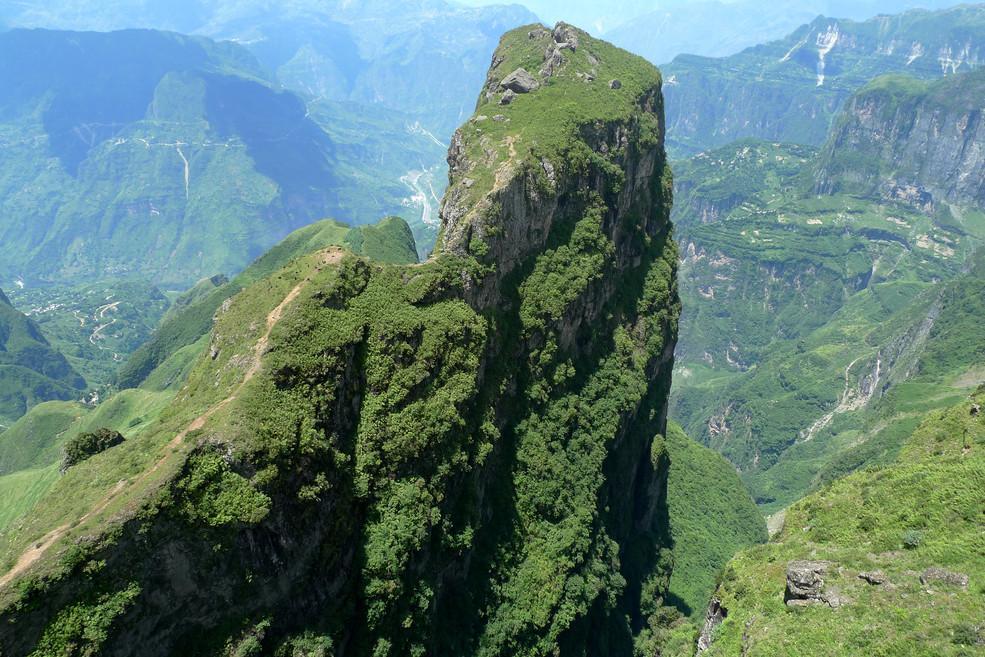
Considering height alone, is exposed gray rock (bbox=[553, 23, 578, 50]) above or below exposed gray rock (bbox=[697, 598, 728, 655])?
above

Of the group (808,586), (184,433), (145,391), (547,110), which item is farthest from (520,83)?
(145,391)

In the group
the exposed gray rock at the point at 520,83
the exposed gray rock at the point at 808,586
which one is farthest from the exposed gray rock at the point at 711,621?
the exposed gray rock at the point at 520,83

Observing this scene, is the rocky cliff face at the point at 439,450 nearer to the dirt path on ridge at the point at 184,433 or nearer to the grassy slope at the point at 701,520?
the dirt path on ridge at the point at 184,433

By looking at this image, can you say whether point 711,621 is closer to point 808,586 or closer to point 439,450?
point 808,586

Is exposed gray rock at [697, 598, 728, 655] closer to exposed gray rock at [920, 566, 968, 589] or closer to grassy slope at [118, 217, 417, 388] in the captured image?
exposed gray rock at [920, 566, 968, 589]

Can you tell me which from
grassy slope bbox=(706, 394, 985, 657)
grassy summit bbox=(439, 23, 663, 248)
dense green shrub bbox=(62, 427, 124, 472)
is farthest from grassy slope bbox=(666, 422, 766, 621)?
dense green shrub bbox=(62, 427, 124, 472)
